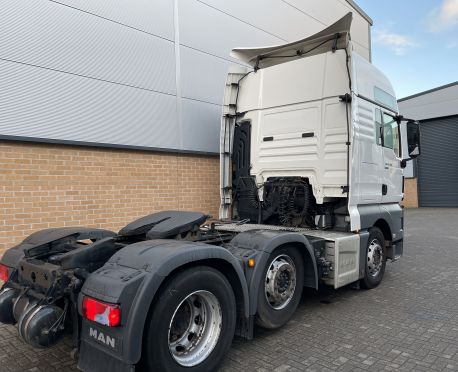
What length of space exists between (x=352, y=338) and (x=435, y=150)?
23.2 meters

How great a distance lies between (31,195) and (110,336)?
12.3 ft

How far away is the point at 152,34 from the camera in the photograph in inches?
290

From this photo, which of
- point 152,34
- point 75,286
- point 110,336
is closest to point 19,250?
point 75,286

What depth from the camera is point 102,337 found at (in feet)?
9.04

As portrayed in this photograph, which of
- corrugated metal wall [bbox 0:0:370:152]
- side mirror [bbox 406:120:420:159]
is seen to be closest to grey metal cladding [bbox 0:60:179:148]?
corrugated metal wall [bbox 0:0:370:152]

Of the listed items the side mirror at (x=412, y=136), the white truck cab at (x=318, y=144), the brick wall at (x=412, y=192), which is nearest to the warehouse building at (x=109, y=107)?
the white truck cab at (x=318, y=144)

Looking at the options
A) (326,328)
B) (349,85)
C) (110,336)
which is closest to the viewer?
(110,336)

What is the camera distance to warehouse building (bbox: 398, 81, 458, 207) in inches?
914

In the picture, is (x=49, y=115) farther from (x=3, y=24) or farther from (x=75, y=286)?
(x=75, y=286)

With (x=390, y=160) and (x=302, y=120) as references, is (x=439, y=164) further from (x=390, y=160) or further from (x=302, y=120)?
(x=302, y=120)

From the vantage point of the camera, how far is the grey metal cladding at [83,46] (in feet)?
18.7

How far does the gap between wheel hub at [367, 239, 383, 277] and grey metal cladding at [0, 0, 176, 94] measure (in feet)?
15.1

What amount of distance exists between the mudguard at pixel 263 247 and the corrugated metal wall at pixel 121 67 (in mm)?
3611

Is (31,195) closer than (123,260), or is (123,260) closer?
(123,260)
